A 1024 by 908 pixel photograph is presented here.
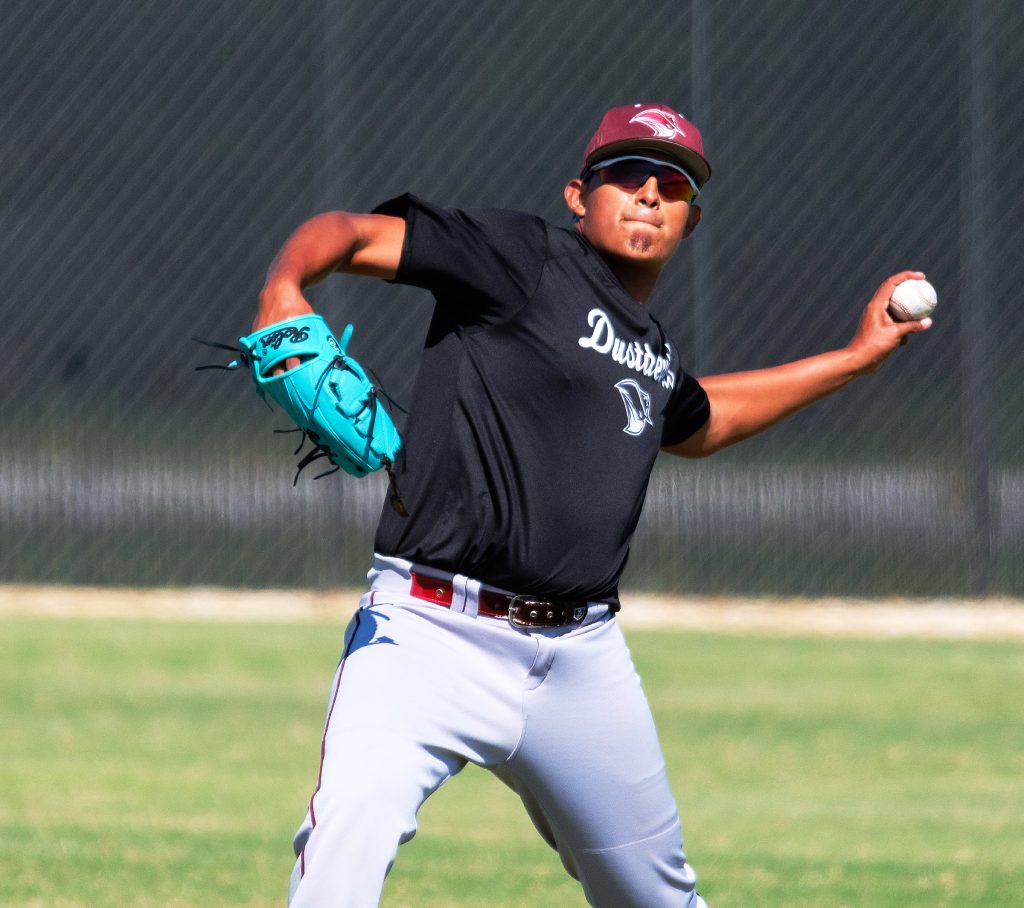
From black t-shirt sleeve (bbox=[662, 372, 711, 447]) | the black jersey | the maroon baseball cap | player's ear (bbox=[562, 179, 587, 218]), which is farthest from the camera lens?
black t-shirt sleeve (bbox=[662, 372, 711, 447])

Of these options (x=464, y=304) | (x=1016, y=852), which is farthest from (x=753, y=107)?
(x=464, y=304)

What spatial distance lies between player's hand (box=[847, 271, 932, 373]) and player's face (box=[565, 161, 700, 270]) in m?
0.76

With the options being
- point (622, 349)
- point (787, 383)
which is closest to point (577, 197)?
point (622, 349)

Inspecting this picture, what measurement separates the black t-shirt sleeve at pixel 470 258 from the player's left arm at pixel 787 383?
835 mm

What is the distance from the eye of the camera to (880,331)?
425 cm

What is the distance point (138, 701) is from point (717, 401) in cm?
433

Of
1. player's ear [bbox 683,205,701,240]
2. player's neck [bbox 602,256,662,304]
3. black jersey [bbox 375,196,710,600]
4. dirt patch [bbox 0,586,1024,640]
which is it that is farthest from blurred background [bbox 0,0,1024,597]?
black jersey [bbox 375,196,710,600]

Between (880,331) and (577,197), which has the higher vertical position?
(577,197)

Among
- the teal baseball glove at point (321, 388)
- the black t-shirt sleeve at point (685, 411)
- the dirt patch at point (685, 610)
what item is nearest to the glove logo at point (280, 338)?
the teal baseball glove at point (321, 388)

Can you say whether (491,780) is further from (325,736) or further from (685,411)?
(325,736)

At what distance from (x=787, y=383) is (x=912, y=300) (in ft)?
1.14

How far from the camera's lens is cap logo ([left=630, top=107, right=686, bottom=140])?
11.7 ft

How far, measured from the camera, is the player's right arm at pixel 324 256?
2914 mm

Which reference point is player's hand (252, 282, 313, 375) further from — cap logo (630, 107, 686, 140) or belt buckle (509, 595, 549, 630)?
cap logo (630, 107, 686, 140)
